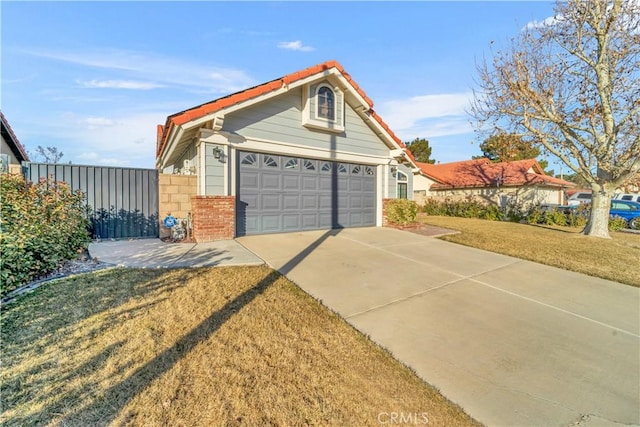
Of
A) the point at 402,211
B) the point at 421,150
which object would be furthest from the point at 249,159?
the point at 421,150

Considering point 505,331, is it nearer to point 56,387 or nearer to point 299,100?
point 56,387

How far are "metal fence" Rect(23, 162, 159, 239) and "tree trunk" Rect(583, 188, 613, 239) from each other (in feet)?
53.1

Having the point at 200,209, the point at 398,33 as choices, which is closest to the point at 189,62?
the point at 200,209

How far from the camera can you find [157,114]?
1341cm

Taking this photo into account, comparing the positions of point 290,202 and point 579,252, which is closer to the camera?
point 579,252

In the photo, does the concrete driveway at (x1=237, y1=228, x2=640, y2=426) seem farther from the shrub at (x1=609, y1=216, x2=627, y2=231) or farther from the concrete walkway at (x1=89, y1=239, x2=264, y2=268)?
the shrub at (x1=609, y1=216, x2=627, y2=231)

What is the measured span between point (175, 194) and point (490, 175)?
23699 mm

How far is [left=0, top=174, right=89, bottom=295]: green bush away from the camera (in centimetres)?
369

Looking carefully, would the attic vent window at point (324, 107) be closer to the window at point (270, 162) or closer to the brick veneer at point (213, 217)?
the window at point (270, 162)

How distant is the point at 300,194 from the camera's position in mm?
9039

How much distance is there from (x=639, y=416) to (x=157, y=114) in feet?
54.2

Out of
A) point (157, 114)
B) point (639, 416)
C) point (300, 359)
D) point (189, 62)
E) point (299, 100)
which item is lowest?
point (639, 416)

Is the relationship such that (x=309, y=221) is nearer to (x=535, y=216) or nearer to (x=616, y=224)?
(x=535, y=216)

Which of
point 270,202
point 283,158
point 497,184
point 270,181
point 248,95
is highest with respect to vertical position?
point 248,95
